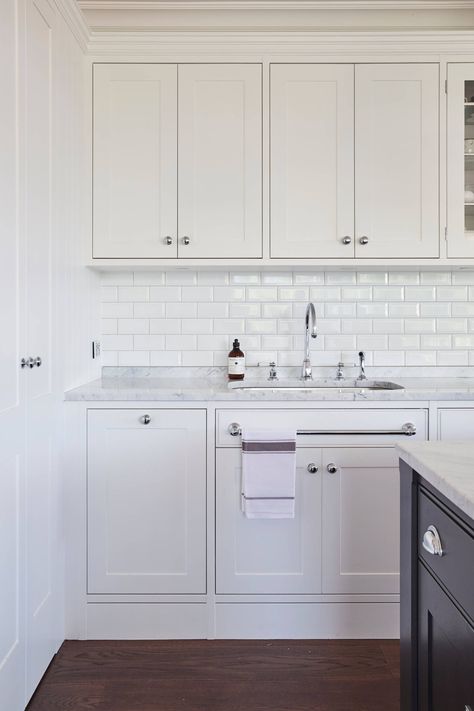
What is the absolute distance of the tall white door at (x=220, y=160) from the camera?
216 centimetres

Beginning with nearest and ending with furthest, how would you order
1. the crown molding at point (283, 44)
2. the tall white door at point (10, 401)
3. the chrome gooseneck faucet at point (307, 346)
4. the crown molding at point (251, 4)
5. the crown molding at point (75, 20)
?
the tall white door at point (10, 401)
the crown molding at point (75, 20)
the crown molding at point (283, 44)
the crown molding at point (251, 4)
the chrome gooseneck faucet at point (307, 346)

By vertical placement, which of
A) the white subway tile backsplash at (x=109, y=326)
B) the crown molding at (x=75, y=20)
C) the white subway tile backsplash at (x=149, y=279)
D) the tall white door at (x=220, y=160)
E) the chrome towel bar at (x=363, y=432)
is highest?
the crown molding at (x=75, y=20)

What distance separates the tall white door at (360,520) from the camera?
1.96m

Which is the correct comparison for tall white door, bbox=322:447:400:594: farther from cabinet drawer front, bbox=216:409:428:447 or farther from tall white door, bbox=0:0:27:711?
tall white door, bbox=0:0:27:711

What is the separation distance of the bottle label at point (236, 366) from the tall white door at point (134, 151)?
0.65m

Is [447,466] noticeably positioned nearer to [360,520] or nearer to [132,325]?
[360,520]

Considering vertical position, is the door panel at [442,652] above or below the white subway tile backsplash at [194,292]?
below

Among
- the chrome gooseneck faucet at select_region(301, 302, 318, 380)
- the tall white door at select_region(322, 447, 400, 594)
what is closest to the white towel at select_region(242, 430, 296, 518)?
the tall white door at select_region(322, 447, 400, 594)

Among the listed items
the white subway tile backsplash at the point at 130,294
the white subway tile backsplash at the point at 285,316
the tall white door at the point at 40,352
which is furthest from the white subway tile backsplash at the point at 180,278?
the tall white door at the point at 40,352

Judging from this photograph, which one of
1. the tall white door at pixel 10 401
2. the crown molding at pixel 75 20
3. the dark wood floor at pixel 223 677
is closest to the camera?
the tall white door at pixel 10 401

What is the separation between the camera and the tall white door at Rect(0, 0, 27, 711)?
4.61 feet

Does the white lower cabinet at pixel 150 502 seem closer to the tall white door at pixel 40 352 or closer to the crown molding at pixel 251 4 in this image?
the tall white door at pixel 40 352

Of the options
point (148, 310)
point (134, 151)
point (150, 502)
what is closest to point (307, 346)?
point (148, 310)

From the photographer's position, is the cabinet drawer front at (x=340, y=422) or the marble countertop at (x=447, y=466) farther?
the cabinet drawer front at (x=340, y=422)
